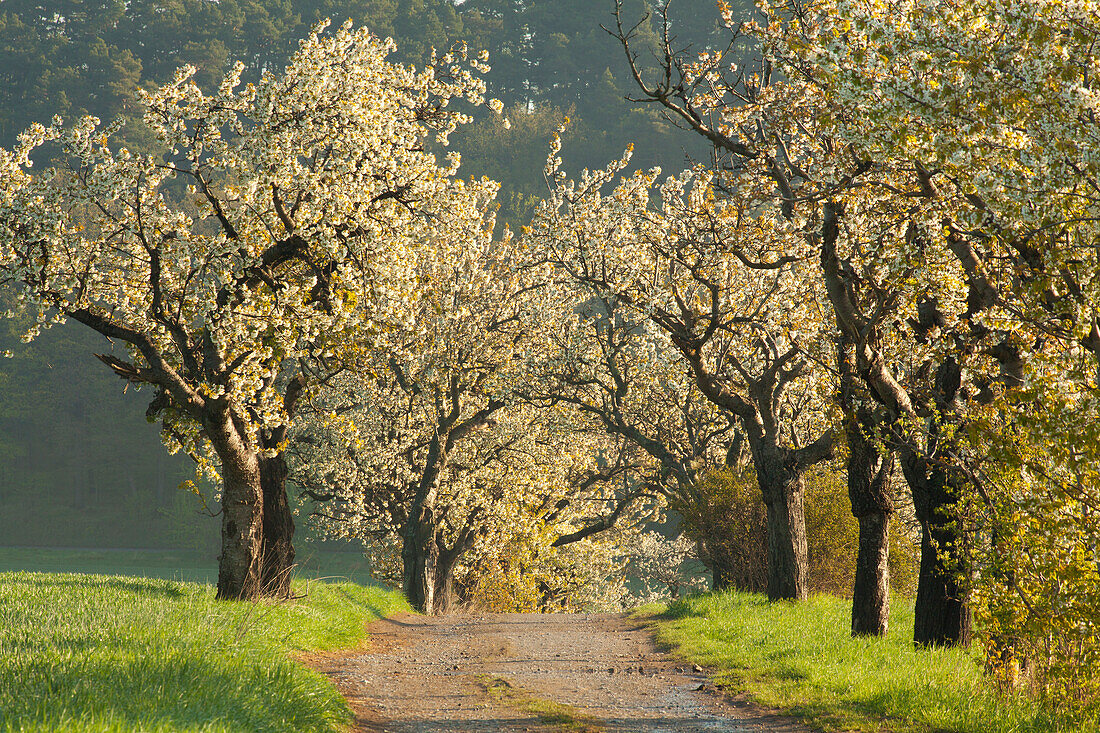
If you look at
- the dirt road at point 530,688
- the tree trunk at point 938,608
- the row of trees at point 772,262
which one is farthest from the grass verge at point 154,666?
the tree trunk at point 938,608

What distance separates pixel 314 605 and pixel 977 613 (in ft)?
35.2

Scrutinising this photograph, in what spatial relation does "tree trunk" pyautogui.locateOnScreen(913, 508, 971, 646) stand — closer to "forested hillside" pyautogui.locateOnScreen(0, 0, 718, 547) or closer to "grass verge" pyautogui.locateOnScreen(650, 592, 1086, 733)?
"grass verge" pyautogui.locateOnScreen(650, 592, 1086, 733)

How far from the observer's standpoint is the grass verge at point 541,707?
25.9ft

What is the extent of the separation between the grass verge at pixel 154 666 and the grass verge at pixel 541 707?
1.89 m

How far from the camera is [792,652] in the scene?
36.1 ft

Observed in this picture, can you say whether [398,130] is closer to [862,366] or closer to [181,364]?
[181,364]

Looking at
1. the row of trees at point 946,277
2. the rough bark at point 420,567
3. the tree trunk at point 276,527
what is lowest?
the rough bark at point 420,567

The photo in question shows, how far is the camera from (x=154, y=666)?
6.68 meters

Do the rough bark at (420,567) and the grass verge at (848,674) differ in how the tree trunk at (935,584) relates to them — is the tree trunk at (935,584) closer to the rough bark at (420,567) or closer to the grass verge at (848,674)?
the grass verge at (848,674)

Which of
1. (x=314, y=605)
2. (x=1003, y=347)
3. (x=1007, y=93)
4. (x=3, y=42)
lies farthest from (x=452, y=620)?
(x=3, y=42)

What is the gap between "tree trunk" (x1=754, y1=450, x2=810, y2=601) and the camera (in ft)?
49.9

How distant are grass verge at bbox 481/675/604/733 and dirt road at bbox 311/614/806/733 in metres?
0.01

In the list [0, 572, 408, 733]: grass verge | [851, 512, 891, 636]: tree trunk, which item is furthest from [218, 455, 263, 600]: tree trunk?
[851, 512, 891, 636]: tree trunk

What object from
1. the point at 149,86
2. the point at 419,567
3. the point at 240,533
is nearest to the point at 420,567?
the point at 419,567
